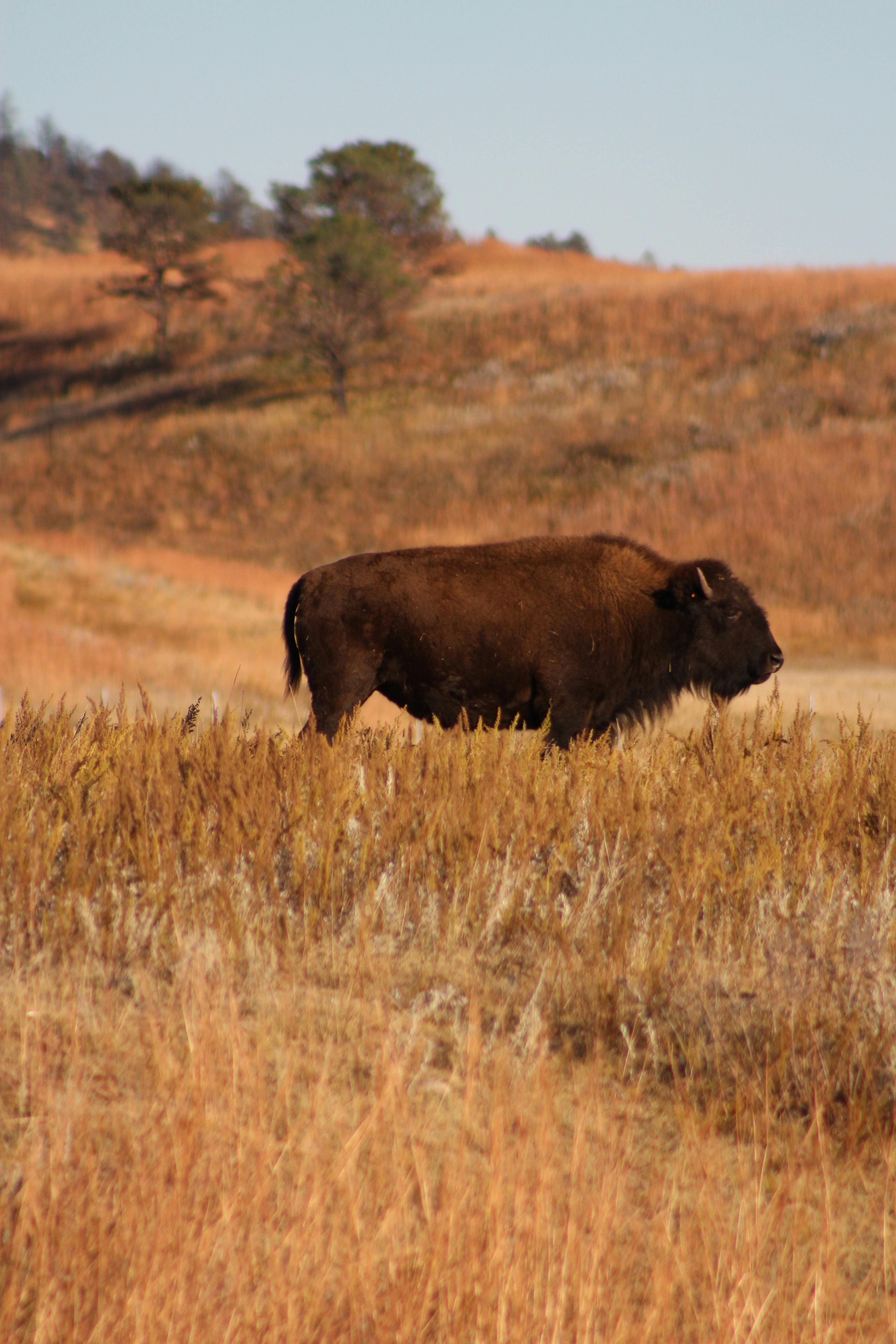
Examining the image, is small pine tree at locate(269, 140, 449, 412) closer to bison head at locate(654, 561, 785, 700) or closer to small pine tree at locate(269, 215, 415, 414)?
small pine tree at locate(269, 215, 415, 414)

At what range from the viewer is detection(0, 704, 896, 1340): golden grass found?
2.40m

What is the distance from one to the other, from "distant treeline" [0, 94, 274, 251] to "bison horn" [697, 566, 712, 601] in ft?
371

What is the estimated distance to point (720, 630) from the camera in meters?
8.31

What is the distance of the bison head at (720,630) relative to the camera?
A: 8.23m

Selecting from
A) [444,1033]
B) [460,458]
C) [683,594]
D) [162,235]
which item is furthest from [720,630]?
[162,235]

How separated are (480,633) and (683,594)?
5.05 ft

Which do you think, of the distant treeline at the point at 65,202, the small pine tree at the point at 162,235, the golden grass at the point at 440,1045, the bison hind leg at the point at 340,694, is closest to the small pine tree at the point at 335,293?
the small pine tree at the point at 162,235

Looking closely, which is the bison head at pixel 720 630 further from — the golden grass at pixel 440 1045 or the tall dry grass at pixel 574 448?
the tall dry grass at pixel 574 448

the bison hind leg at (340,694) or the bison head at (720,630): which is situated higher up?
the bison head at (720,630)

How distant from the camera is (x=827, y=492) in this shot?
90.0ft

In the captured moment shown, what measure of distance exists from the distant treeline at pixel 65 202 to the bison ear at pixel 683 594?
113 m

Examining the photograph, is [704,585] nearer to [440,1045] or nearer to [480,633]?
[480,633]

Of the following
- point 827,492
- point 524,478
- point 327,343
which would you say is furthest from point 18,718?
point 327,343

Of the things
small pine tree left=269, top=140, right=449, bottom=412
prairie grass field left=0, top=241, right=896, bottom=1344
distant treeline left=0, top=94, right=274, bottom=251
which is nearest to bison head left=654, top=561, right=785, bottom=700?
prairie grass field left=0, top=241, right=896, bottom=1344
